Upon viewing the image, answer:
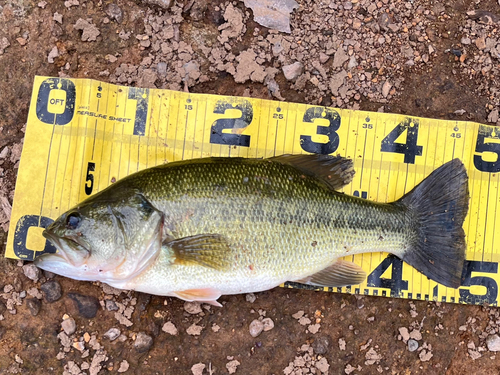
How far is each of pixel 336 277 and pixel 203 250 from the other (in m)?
1.03

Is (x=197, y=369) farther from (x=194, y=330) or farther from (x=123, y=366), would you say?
(x=123, y=366)

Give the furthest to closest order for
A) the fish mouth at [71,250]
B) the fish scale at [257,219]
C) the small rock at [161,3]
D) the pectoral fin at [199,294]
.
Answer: the small rock at [161,3]
the pectoral fin at [199,294]
the fish scale at [257,219]
the fish mouth at [71,250]

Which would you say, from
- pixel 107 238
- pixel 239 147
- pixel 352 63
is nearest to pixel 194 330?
pixel 107 238

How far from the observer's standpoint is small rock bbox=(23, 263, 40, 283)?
3.01 m

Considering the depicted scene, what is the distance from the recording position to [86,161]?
306cm

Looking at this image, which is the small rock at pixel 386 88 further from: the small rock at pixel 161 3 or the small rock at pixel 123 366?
the small rock at pixel 123 366

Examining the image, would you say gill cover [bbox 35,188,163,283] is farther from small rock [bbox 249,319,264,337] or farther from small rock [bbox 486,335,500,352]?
small rock [bbox 486,335,500,352]

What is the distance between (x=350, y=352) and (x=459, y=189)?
151cm

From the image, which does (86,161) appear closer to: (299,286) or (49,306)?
(49,306)

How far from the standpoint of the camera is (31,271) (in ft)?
9.86

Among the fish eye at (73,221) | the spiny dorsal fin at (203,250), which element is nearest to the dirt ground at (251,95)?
the spiny dorsal fin at (203,250)

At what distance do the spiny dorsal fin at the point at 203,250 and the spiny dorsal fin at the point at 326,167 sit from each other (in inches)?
29.8

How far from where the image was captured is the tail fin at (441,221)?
2.96 meters

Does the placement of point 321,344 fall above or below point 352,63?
below
